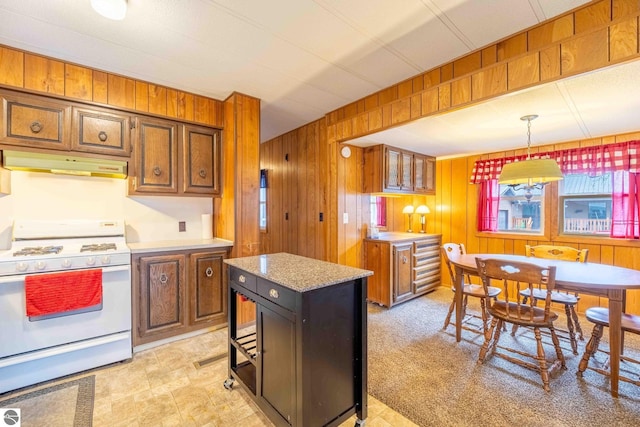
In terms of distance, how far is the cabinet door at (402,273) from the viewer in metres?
3.67

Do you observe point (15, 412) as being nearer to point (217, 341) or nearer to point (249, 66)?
point (217, 341)

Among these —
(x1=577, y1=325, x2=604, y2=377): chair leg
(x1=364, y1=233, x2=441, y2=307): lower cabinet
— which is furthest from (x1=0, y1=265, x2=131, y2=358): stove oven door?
(x1=577, y1=325, x2=604, y2=377): chair leg

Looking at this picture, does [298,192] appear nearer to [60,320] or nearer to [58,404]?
[60,320]

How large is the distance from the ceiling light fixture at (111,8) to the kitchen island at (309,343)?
5.49 feet

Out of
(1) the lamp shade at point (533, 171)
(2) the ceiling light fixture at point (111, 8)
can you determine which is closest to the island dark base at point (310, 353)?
(2) the ceiling light fixture at point (111, 8)

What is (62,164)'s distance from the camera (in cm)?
232

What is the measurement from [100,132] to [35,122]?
0.41 meters

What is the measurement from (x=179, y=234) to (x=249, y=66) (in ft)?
6.42

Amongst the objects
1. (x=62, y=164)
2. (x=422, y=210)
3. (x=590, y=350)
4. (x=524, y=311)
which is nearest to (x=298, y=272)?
(x=524, y=311)

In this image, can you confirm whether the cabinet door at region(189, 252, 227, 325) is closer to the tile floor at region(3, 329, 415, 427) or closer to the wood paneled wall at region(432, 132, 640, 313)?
the tile floor at region(3, 329, 415, 427)

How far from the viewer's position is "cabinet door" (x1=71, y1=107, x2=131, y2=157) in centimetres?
239

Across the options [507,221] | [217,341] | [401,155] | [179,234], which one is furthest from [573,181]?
[179,234]

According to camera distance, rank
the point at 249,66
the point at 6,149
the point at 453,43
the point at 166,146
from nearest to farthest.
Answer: the point at 453,43
the point at 6,149
the point at 249,66
the point at 166,146

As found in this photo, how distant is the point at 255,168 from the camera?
3.04 metres
